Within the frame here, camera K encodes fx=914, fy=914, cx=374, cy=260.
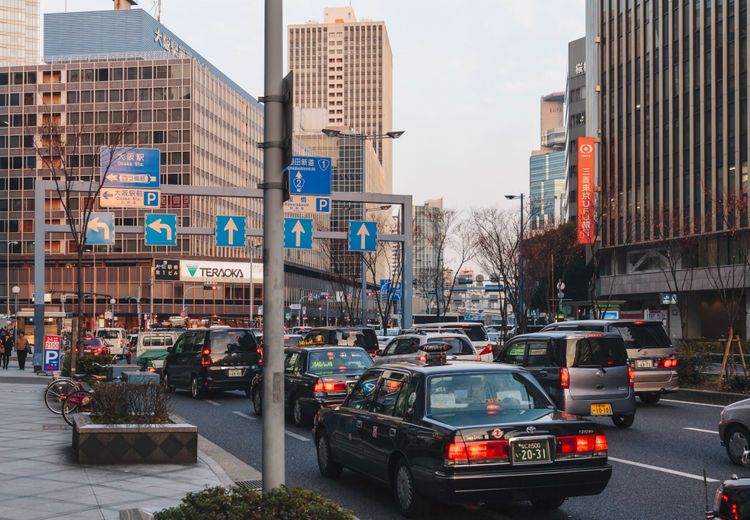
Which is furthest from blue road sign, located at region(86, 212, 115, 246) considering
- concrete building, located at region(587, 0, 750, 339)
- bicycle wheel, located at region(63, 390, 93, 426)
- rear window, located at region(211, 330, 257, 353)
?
concrete building, located at region(587, 0, 750, 339)

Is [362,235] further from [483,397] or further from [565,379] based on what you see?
[483,397]

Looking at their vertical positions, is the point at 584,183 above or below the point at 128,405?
above

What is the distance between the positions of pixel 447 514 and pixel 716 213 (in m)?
45.9

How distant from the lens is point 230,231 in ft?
115

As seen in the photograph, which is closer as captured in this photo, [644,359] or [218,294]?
[644,359]

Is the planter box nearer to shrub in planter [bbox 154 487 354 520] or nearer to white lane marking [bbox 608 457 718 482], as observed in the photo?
white lane marking [bbox 608 457 718 482]

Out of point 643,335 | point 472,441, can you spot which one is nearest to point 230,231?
point 643,335

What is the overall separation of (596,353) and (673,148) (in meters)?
47.4

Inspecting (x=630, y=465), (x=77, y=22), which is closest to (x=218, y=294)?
(x=77, y=22)

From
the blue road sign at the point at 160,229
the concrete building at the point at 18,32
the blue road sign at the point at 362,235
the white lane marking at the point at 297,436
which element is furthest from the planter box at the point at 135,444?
the concrete building at the point at 18,32

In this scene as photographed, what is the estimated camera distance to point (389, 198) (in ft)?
124

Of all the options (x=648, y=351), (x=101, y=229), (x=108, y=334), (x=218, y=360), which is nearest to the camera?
(x=648, y=351)

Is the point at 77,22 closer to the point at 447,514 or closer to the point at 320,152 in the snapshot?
the point at 320,152

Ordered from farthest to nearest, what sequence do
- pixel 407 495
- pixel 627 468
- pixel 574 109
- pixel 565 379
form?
pixel 574 109 → pixel 565 379 → pixel 627 468 → pixel 407 495
